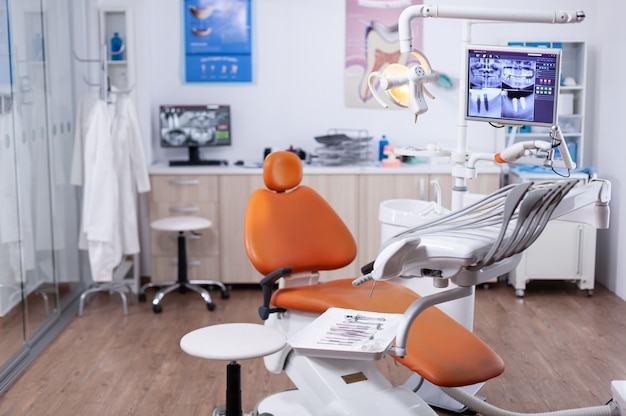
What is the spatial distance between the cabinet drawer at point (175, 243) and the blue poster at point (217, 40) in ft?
3.39

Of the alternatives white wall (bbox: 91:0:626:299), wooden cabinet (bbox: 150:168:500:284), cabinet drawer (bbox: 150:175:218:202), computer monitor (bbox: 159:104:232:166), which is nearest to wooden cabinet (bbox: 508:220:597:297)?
white wall (bbox: 91:0:626:299)

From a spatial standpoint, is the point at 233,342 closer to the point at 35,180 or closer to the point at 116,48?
the point at 35,180

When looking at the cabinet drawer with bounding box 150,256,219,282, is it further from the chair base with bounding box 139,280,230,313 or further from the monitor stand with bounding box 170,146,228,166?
the monitor stand with bounding box 170,146,228,166

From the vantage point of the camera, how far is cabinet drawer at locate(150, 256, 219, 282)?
5.34m

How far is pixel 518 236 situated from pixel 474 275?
236mm

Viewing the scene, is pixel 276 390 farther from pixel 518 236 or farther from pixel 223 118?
pixel 223 118

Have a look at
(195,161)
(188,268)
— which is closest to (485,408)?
(188,268)

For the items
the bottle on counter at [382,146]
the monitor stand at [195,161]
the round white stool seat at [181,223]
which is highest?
the bottle on counter at [382,146]

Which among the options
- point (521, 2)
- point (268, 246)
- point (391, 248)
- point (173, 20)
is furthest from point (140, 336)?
point (521, 2)

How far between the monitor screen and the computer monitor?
251cm

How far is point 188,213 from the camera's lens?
5297mm

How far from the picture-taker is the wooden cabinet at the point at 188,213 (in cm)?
527

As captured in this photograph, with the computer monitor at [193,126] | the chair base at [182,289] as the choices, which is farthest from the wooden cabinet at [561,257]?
the computer monitor at [193,126]

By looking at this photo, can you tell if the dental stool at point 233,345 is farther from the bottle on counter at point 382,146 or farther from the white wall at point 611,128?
the white wall at point 611,128
